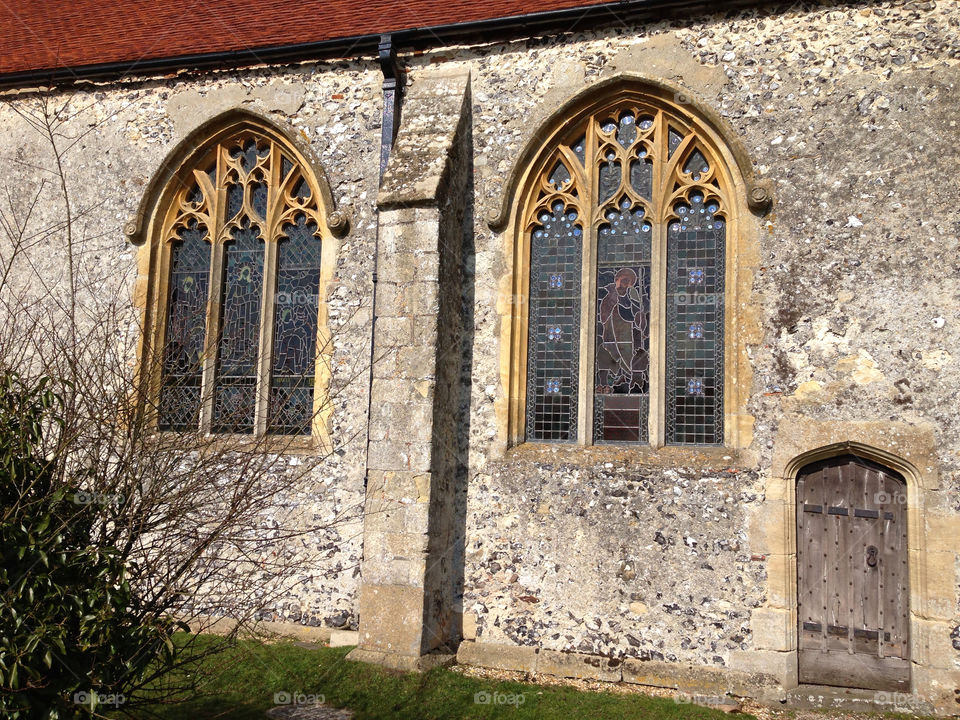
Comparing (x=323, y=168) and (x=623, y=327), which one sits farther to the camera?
(x=323, y=168)

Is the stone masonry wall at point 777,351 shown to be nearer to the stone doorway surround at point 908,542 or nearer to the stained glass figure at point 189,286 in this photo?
the stone doorway surround at point 908,542

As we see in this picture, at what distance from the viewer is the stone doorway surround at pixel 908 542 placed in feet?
19.2

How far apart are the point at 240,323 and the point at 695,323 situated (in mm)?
4611

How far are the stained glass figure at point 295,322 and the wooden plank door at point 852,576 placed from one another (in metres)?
4.71

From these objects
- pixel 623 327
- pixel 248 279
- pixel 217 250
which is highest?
pixel 217 250

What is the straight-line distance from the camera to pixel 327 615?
23.2 ft

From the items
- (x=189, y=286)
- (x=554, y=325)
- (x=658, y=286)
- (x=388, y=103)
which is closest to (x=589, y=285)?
(x=554, y=325)

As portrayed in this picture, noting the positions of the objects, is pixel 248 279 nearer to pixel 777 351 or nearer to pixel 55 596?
pixel 777 351

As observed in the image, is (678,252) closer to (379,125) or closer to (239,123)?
(379,125)

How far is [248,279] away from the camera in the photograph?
8.16 m

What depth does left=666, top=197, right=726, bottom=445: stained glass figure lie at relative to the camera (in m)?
6.77

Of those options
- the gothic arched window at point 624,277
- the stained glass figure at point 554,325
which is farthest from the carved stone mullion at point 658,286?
the stained glass figure at point 554,325

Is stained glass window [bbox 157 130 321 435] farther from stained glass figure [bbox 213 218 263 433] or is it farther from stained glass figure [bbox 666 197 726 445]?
stained glass figure [bbox 666 197 726 445]

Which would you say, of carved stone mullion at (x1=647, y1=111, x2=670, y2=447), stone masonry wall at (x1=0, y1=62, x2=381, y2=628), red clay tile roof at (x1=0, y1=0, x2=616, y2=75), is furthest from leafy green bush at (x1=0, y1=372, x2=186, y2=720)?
red clay tile roof at (x1=0, y1=0, x2=616, y2=75)
